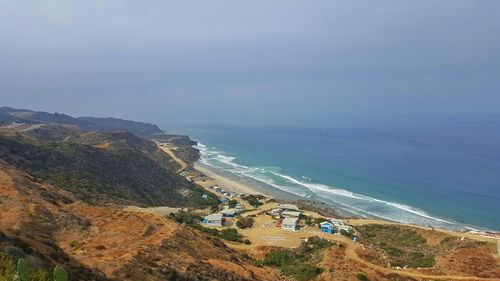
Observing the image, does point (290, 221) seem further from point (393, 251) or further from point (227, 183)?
point (227, 183)

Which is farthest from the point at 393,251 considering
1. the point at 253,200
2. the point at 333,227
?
the point at 253,200

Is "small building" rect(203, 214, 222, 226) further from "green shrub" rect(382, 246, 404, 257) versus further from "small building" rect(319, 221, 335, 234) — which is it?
"green shrub" rect(382, 246, 404, 257)

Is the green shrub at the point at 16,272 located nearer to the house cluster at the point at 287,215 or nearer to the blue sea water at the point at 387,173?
the house cluster at the point at 287,215

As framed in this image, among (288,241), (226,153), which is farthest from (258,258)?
(226,153)

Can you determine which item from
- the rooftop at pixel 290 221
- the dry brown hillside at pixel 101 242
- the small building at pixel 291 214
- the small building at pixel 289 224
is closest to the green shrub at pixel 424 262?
the dry brown hillside at pixel 101 242

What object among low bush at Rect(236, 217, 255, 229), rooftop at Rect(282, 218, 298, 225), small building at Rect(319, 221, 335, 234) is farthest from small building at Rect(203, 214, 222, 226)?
small building at Rect(319, 221, 335, 234)

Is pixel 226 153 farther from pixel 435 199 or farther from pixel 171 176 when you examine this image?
pixel 435 199
